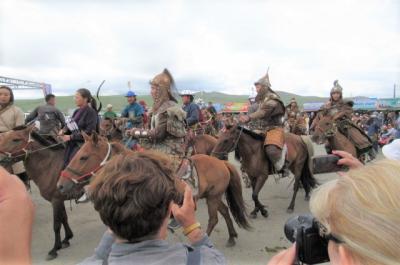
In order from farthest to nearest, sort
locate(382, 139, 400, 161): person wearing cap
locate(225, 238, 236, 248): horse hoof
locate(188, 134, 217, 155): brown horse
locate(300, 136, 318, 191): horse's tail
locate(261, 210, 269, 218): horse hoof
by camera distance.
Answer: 1. locate(188, 134, 217, 155): brown horse
2. locate(300, 136, 318, 191): horse's tail
3. locate(261, 210, 269, 218): horse hoof
4. locate(225, 238, 236, 248): horse hoof
5. locate(382, 139, 400, 161): person wearing cap

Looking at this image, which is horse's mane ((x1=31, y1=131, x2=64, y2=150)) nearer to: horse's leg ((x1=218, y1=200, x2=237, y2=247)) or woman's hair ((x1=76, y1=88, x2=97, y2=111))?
woman's hair ((x1=76, y1=88, x2=97, y2=111))

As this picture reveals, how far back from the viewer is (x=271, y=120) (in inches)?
269

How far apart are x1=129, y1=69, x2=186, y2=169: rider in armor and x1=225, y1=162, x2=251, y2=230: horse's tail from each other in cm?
95

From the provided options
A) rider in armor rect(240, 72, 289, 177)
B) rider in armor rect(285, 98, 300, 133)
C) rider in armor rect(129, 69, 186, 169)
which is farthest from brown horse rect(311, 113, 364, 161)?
rider in armor rect(285, 98, 300, 133)

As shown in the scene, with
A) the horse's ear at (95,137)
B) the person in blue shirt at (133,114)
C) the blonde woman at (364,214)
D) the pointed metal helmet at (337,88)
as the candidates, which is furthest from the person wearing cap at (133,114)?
the blonde woman at (364,214)

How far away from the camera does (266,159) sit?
21.9ft

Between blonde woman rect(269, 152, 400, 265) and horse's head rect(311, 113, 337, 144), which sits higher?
blonde woman rect(269, 152, 400, 265)

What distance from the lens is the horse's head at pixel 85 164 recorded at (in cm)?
439

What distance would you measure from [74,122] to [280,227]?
3.71 metres

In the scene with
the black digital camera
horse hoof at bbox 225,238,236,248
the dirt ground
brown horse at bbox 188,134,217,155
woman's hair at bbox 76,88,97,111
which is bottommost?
the dirt ground

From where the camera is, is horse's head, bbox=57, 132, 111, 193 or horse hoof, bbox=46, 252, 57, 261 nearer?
horse's head, bbox=57, 132, 111, 193

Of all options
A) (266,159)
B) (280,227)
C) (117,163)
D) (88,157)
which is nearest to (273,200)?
(266,159)

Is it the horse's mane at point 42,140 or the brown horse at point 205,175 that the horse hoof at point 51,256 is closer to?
the brown horse at point 205,175

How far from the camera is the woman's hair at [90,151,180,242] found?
49.3 inches
